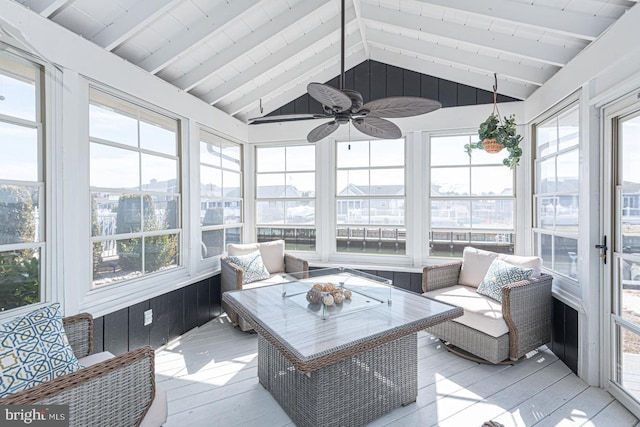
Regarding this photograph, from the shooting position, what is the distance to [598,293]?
242cm

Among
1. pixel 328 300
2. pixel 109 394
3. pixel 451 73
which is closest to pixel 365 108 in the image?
pixel 328 300

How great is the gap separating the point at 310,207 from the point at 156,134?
208 centimetres

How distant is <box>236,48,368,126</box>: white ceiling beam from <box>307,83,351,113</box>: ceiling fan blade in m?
2.28

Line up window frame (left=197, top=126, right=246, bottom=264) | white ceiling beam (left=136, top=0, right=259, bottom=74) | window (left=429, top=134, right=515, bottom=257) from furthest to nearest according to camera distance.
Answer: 1. window (left=429, top=134, right=515, bottom=257)
2. window frame (left=197, top=126, right=246, bottom=264)
3. white ceiling beam (left=136, top=0, right=259, bottom=74)

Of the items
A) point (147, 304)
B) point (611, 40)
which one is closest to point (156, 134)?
point (147, 304)

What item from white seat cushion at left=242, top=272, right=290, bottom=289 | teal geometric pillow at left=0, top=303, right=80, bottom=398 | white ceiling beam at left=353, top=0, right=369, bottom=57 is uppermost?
white ceiling beam at left=353, top=0, right=369, bottom=57

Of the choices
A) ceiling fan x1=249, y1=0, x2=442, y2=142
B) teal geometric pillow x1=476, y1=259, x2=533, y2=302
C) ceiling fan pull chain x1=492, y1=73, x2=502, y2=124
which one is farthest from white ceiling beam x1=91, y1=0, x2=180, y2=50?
teal geometric pillow x1=476, y1=259, x2=533, y2=302

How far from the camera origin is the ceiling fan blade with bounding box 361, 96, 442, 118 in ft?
6.26

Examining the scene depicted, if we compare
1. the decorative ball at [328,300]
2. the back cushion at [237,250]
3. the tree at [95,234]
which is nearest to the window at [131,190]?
the tree at [95,234]

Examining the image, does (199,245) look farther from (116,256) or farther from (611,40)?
(611,40)

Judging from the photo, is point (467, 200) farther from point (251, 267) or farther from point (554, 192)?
point (251, 267)

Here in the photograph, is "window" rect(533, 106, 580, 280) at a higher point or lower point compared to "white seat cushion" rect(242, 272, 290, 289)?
higher

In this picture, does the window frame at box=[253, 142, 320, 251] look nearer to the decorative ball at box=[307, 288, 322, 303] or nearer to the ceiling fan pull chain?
the decorative ball at box=[307, 288, 322, 303]

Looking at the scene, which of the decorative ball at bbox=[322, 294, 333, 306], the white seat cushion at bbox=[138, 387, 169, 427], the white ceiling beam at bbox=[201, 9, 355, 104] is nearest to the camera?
the white seat cushion at bbox=[138, 387, 169, 427]
